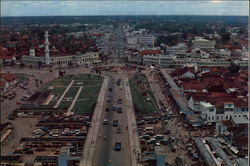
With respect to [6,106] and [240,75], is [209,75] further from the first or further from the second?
[6,106]

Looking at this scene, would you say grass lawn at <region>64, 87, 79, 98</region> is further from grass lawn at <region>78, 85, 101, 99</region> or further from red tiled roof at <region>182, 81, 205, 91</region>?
red tiled roof at <region>182, 81, 205, 91</region>

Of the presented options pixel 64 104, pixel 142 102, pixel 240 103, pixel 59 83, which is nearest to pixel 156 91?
pixel 142 102

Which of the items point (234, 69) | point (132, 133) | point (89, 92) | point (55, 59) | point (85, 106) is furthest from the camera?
point (55, 59)

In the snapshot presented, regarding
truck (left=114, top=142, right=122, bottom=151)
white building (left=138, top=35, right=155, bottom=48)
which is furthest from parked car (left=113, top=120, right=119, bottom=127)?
white building (left=138, top=35, right=155, bottom=48)

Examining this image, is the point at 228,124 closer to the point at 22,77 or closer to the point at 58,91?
the point at 58,91

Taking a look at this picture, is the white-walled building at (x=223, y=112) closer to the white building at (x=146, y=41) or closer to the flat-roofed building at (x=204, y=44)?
the flat-roofed building at (x=204, y=44)

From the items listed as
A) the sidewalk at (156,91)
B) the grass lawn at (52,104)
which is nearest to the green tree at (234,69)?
the sidewalk at (156,91)
